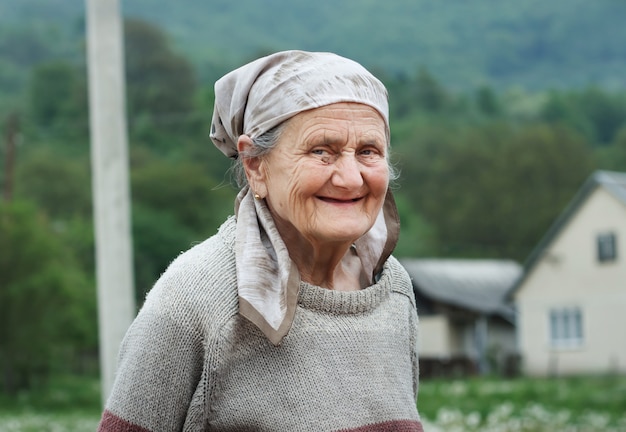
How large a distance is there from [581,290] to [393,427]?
3439 centimetres

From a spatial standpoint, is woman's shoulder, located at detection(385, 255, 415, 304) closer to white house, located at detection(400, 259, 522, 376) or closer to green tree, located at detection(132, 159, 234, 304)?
white house, located at detection(400, 259, 522, 376)

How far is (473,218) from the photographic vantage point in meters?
72.2

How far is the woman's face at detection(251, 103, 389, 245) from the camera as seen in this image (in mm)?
2592

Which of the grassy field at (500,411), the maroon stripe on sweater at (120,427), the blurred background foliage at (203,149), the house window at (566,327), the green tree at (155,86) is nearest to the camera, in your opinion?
the maroon stripe on sweater at (120,427)

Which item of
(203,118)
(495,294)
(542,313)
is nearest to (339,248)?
(542,313)

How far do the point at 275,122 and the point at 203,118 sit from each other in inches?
2978

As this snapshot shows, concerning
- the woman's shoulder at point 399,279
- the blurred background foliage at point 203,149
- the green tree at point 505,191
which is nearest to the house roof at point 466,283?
the blurred background foliage at point 203,149

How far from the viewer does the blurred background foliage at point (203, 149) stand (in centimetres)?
3541

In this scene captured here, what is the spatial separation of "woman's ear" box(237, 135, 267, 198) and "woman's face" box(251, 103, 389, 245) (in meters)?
0.04

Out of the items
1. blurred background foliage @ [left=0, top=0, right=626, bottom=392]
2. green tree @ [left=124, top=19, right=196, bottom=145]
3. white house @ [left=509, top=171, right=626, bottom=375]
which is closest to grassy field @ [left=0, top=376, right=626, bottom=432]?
blurred background foliage @ [left=0, top=0, right=626, bottom=392]

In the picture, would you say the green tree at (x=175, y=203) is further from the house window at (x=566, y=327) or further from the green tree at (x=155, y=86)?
the house window at (x=566, y=327)

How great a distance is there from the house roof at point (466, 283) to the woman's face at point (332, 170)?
4006cm

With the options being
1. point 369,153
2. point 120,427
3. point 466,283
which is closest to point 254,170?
point 369,153

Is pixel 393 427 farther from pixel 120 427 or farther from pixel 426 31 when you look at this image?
pixel 426 31
